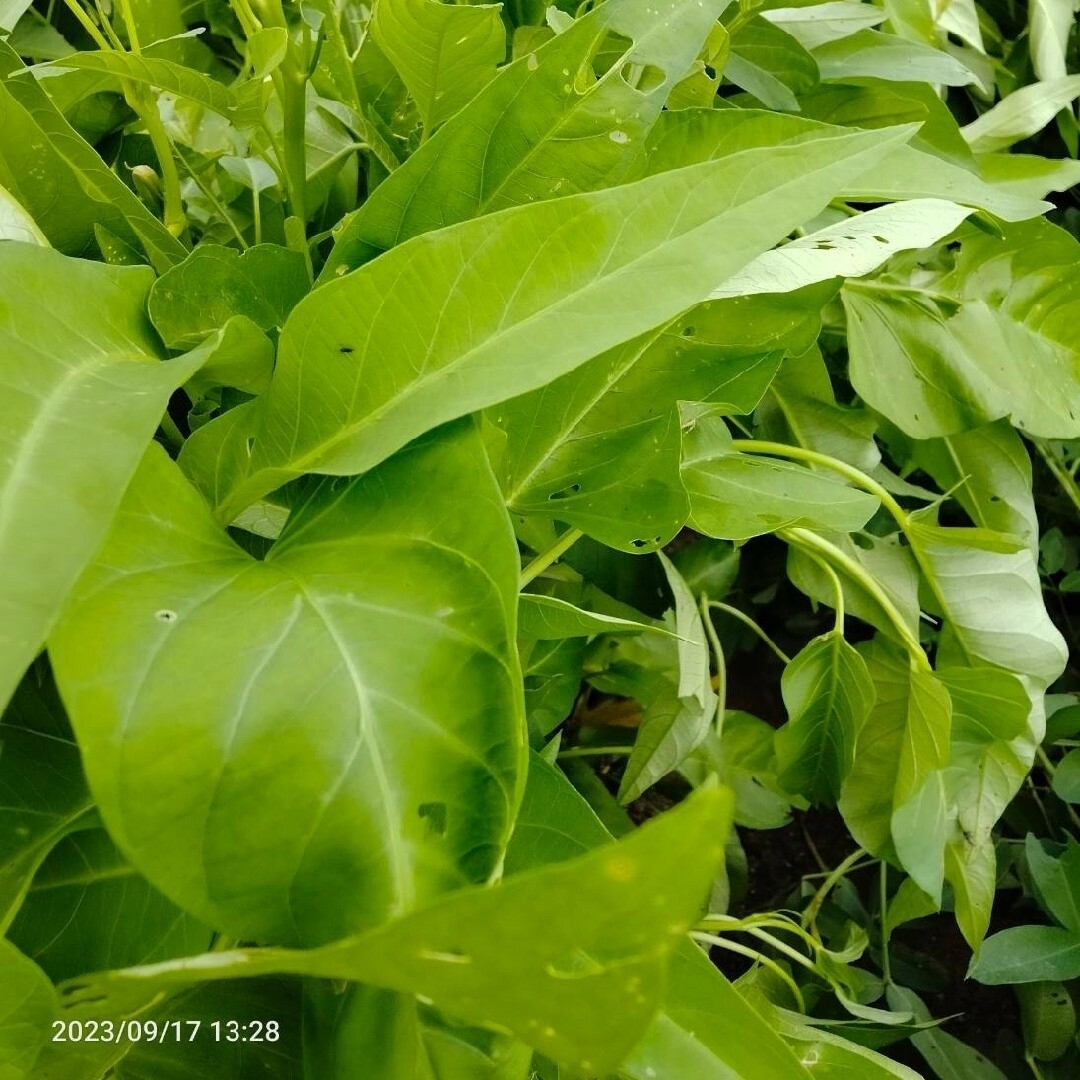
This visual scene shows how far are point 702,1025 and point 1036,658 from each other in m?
0.37

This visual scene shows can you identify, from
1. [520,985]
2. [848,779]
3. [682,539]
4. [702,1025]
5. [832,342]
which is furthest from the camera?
[682,539]

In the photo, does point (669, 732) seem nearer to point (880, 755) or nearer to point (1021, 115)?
point (880, 755)

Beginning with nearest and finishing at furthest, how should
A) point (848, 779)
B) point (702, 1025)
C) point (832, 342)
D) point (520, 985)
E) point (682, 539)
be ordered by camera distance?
1. point (520, 985)
2. point (702, 1025)
3. point (848, 779)
4. point (832, 342)
5. point (682, 539)

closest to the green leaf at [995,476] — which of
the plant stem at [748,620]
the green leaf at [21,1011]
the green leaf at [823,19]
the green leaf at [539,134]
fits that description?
the plant stem at [748,620]

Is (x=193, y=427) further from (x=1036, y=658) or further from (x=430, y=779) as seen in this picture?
(x=1036, y=658)

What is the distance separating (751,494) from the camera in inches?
15.5

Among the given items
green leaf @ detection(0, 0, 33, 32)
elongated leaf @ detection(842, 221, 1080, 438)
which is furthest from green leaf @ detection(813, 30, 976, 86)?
green leaf @ detection(0, 0, 33, 32)

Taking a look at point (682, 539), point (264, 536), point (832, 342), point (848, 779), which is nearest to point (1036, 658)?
point (848, 779)

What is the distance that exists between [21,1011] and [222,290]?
0.75ft

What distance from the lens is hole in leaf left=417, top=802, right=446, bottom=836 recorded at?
0.22 meters

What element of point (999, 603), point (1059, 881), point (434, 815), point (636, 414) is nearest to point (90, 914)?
point (434, 815)

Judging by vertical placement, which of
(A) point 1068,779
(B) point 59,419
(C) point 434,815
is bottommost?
(A) point 1068,779

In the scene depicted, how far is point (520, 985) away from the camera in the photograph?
0.17 metres

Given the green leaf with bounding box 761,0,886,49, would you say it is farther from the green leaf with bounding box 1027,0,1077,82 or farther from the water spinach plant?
the green leaf with bounding box 1027,0,1077,82
